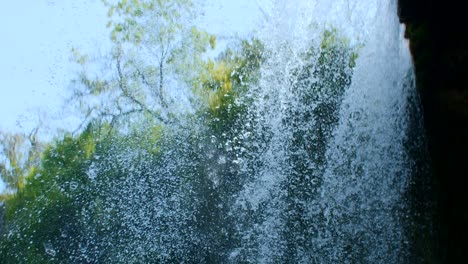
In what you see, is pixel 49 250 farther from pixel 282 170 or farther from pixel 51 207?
pixel 282 170

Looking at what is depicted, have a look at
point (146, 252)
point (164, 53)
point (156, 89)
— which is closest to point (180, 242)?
point (146, 252)

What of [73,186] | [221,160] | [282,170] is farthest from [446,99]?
[73,186]

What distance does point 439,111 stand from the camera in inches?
120

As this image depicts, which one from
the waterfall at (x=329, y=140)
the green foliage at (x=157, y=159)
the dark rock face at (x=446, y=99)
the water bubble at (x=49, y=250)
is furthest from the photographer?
the water bubble at (x=49, y=250)

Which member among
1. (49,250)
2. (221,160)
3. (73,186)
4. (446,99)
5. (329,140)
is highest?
(73,186)

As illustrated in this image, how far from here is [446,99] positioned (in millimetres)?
2932

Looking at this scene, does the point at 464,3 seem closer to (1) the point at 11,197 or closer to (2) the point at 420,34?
(2) the point at 420,34

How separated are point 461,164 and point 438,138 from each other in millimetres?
387

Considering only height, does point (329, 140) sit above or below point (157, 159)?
below

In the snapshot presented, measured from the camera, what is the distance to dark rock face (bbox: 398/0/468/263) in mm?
2885

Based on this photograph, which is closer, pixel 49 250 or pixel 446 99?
pixel 446 99

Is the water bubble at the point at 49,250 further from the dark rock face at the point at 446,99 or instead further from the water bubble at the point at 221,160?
the dark rock face at the point at 446,99

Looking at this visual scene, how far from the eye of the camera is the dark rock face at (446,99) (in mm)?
2885

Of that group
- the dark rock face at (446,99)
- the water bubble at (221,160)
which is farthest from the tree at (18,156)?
the dark rock face at (446,99)
